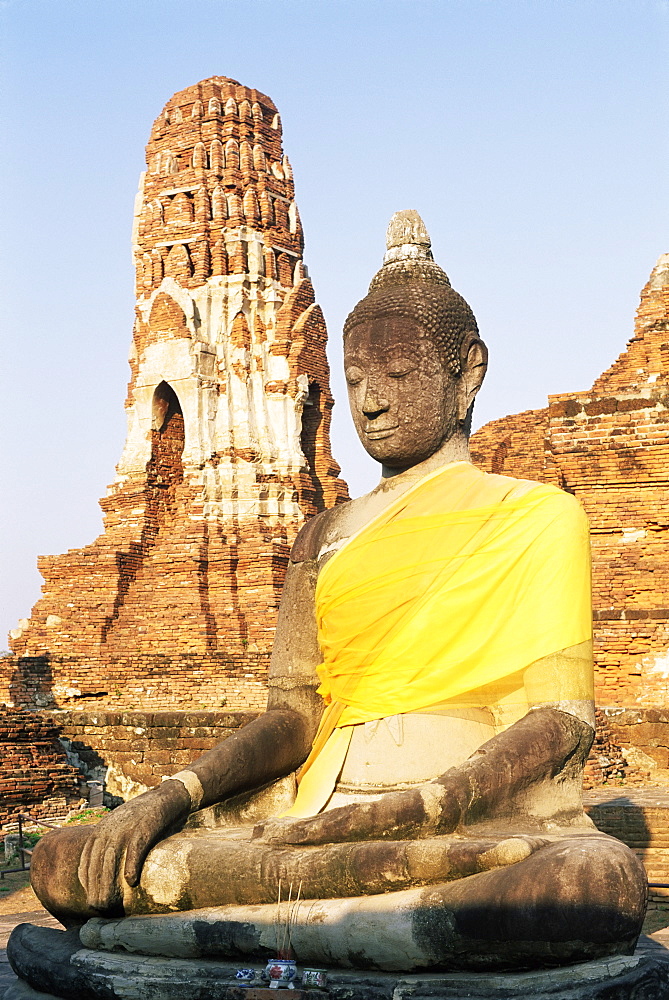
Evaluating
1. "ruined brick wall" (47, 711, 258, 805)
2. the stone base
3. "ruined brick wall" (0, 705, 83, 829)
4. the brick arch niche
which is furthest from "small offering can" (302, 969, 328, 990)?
the brick arch niche

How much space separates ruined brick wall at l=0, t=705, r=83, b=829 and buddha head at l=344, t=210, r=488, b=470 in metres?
11.1

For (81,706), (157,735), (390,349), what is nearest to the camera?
(390,349)

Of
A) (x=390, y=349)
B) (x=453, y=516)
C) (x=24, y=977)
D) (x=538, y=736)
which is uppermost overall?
(x=390, y=349)

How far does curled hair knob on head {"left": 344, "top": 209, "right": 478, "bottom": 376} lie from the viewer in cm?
497

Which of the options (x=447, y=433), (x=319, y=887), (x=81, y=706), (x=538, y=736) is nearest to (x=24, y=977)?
(x=319, y=887)

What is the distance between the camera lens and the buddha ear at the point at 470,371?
5062mm

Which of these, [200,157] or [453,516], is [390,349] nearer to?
[453,516]

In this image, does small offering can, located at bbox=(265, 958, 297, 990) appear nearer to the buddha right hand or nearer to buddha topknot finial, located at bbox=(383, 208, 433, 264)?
the buddha right hand

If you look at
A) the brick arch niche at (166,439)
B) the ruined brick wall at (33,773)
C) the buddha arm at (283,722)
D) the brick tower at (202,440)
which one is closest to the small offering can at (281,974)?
the buddha arm at (283,722)

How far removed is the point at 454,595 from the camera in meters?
4.54

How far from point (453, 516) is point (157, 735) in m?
10.6

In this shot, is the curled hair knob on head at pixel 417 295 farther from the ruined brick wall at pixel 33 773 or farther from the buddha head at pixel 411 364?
the ruined brick wall at pixel 33 773

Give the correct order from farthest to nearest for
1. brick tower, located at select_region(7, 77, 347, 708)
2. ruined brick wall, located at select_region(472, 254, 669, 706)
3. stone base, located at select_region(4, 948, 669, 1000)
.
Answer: brick tower, located at select_region(7, 77, 347, 708), ruined brick wall, located at select_region(472, 254, 669, 706), stone base, located at select_region(4, 948, 669, 1000)

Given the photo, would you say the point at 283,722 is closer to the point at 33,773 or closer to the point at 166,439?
the point at 33,773
